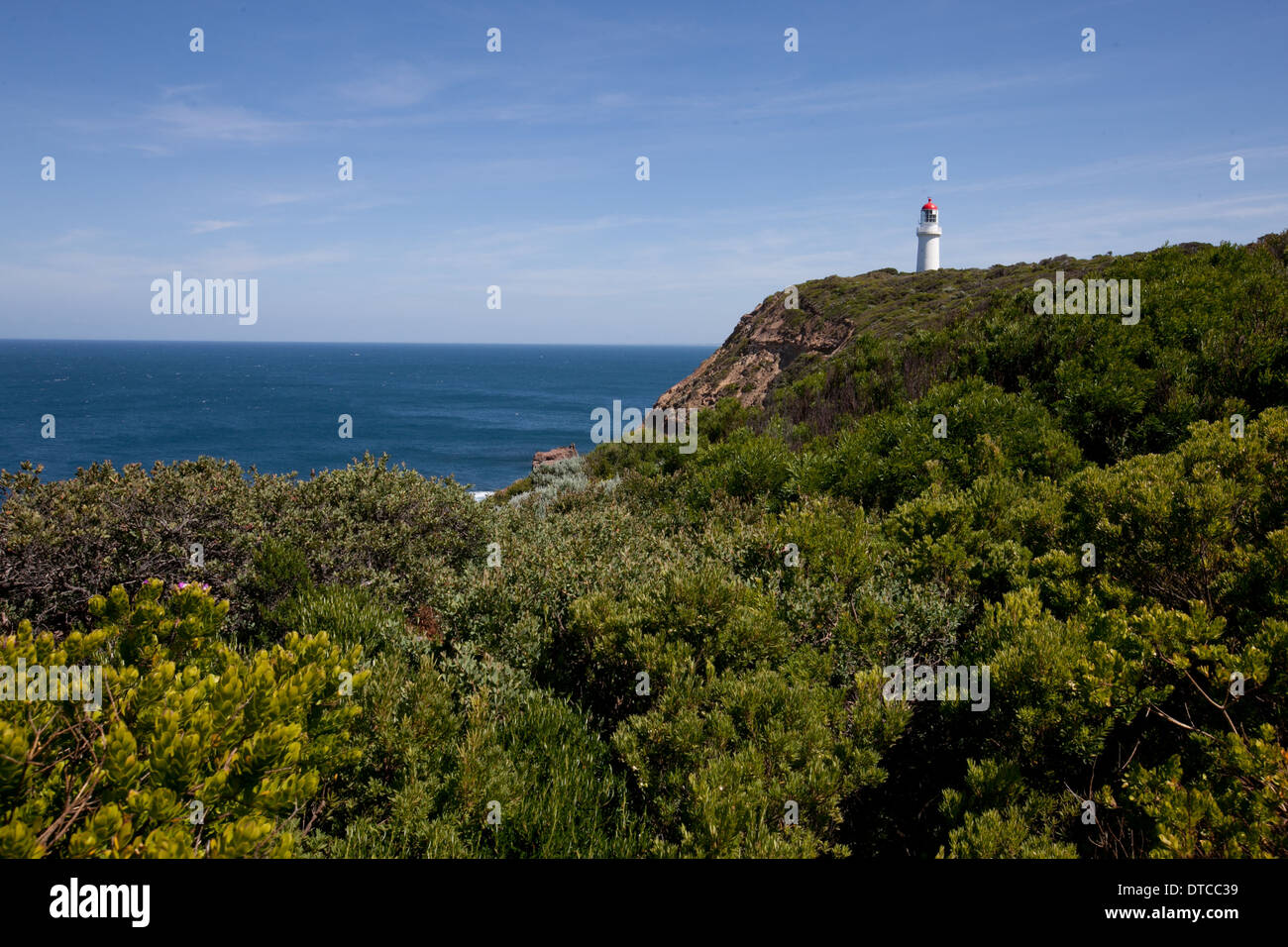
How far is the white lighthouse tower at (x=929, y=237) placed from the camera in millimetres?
62531

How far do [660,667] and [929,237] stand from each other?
6710 centimetres

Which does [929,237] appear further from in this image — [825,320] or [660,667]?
[660,667]

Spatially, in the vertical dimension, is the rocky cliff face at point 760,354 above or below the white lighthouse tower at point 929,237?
below

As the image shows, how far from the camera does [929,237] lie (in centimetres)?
6275

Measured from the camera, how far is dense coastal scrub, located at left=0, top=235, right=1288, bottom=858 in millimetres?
3328

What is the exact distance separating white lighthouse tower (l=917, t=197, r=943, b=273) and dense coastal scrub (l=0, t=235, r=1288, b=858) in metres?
57.2

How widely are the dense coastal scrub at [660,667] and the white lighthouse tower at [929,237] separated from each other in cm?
5715

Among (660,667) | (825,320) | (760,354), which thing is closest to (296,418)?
(760,354)

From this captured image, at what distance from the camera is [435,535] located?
10039 mm

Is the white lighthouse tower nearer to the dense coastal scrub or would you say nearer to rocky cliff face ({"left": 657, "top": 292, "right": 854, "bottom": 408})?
rocky cliff face ({"left": 657, "top": 292, "right": 854, "bottom": 408})

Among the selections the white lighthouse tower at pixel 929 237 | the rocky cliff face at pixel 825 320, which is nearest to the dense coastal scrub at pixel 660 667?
the rocky cliff face at pixel 825 320

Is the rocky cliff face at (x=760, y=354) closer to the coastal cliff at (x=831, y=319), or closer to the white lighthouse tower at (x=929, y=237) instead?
the coastal cliff at (x=831, y=319)

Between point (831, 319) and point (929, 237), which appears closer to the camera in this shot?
point (831, 319)
